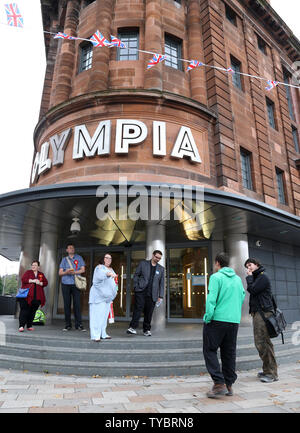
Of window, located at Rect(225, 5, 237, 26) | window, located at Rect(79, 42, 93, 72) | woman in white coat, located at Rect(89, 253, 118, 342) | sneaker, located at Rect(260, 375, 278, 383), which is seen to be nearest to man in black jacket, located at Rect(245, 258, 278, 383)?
sneaker, located at Rect(260, 375, 278, 383)

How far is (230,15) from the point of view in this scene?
15586 mm

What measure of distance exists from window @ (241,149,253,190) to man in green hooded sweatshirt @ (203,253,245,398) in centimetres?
985

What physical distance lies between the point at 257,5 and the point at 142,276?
17523 millimetres

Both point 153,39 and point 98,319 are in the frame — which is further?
point 153,39

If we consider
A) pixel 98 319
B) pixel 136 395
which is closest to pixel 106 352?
pixel 98 319

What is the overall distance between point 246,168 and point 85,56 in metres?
9.08

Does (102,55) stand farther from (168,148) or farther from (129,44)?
(168,148)

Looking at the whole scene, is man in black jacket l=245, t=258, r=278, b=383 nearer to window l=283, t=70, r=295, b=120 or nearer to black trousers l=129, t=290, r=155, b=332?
black trousers l=129, t=290, r=155, b=332

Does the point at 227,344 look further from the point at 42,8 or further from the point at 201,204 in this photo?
the point at 42,8

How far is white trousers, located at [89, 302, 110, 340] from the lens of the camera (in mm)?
6020

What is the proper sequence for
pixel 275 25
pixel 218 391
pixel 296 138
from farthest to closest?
pixel 296 138
pixel 275 25
pixel 218 391
